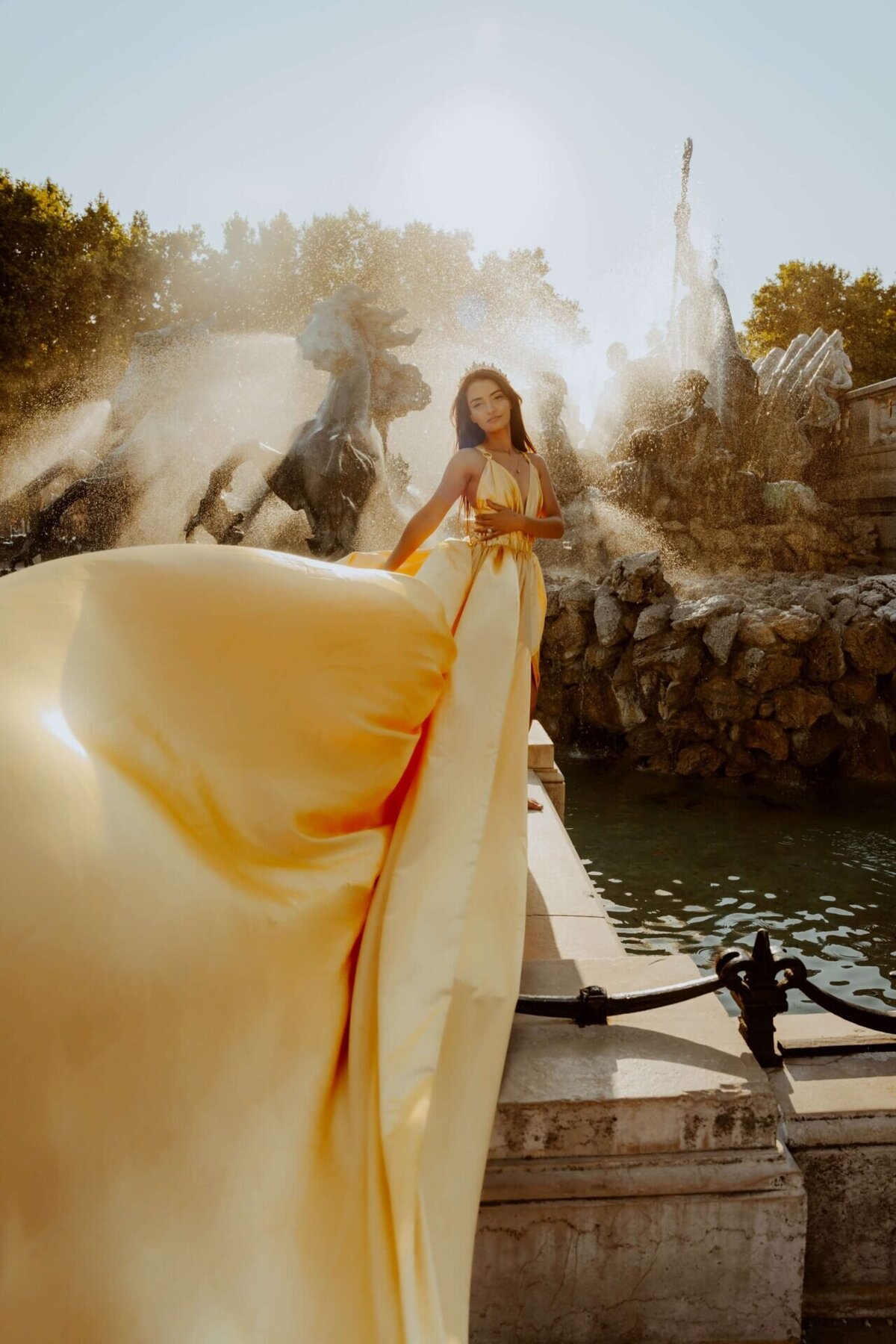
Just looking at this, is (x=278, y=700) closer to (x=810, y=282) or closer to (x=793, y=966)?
(x=793, y=966)

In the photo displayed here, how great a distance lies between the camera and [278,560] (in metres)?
2.26

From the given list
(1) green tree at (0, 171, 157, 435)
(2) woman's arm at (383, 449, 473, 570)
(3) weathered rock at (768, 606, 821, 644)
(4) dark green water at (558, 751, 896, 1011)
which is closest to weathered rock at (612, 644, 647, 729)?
(4) dark green water at (558, 751, 896, 1011)

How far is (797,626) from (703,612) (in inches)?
42.4

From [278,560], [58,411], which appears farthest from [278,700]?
[58,411]

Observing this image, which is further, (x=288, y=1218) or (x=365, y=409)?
(x=365, y=409)

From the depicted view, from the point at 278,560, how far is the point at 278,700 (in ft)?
1.25

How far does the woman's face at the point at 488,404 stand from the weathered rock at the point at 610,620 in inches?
317

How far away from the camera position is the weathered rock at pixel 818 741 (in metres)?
10.4

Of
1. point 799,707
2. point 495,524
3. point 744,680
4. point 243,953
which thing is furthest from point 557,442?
point 243,953

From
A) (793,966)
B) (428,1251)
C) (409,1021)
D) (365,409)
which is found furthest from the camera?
(365,409)

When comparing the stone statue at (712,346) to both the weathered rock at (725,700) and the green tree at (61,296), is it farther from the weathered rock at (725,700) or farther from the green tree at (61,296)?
the green tree at (61,296)

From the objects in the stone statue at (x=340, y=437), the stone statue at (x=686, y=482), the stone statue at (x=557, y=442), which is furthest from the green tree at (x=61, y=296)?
the stone statue at (x=686, y=482)

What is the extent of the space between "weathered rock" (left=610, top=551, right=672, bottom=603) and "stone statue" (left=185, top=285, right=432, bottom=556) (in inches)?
132

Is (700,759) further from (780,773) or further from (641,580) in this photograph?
(641,580)
